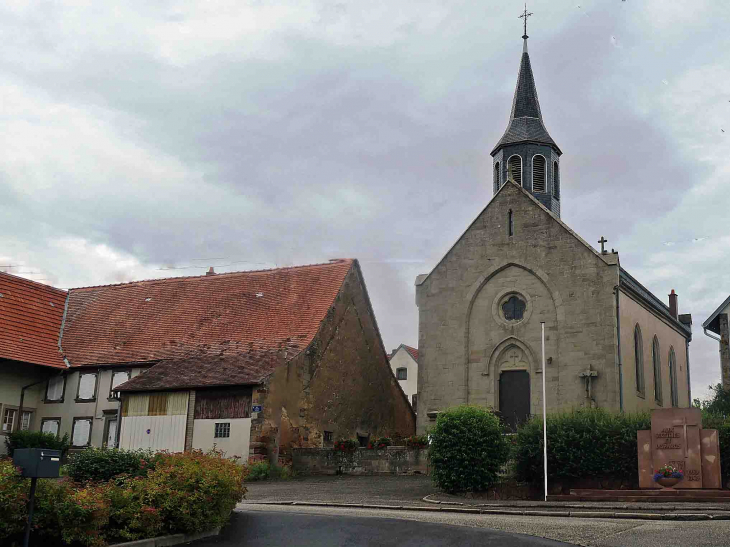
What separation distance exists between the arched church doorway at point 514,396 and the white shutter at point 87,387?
624 inches

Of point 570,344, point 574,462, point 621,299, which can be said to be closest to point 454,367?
point 570,344

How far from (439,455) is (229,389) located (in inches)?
381

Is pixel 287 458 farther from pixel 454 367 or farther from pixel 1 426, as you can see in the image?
pixel 1 426

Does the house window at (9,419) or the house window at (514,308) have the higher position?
the house window at (514,308)

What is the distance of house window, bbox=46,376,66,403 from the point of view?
112 feet

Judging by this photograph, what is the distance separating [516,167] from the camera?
35.8 m

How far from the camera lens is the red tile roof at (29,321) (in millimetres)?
33281

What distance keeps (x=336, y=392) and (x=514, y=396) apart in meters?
6.75

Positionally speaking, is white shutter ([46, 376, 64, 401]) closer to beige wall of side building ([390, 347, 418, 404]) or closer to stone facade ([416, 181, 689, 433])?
stone facade ([416, 181, 689, 433])

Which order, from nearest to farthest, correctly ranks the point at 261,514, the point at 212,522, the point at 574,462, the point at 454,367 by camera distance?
the point at 212,522 → the point at 261,514 → the point at 574,462 → the point at 454,367

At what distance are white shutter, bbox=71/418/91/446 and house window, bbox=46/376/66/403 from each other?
146 centimetres

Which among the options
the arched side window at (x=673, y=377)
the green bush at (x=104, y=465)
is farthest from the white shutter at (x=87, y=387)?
the arched side window at (x=673, y=377)

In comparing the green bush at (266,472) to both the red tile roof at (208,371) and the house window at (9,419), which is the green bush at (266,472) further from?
the house window at (9,419)

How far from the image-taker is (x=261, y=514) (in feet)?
55.3
